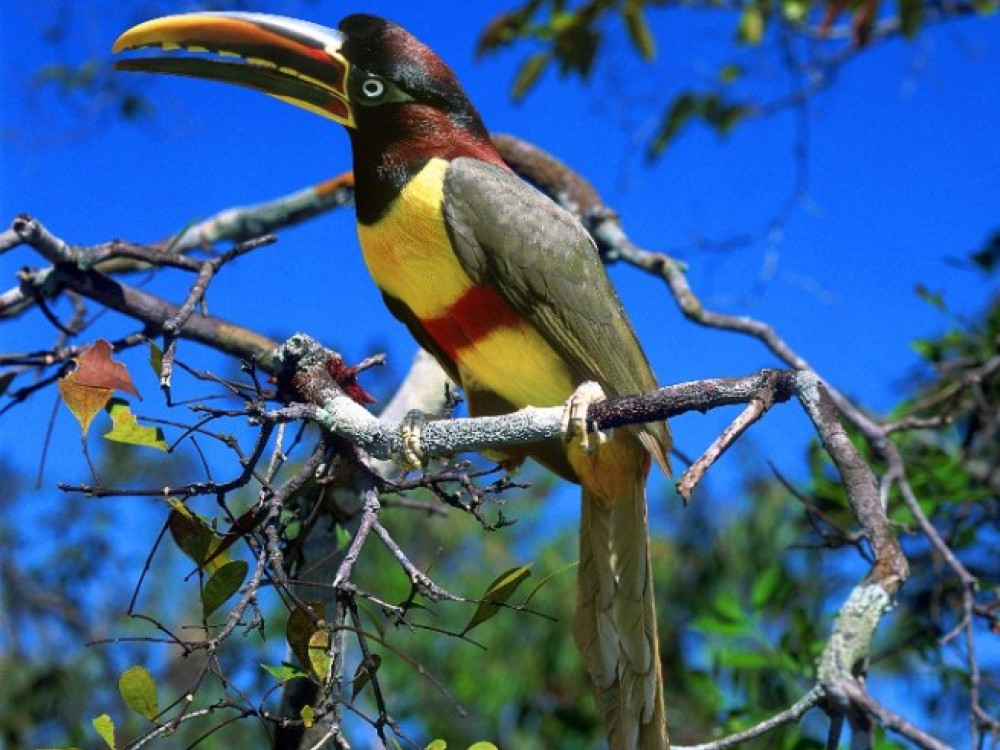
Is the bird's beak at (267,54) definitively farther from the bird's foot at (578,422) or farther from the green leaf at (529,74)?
the green leaf at (529,74)

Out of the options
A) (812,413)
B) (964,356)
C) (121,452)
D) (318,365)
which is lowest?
(812,413)

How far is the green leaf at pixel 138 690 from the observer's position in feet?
5.69

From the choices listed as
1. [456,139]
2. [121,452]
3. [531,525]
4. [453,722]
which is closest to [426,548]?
[531,525]

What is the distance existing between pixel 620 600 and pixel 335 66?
138cm

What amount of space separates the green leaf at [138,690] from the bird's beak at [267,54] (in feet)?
4.38

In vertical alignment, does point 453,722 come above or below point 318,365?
above

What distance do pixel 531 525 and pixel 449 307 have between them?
5.18m

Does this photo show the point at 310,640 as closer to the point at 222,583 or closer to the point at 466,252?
the point at 222,583

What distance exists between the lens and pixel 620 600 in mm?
2641

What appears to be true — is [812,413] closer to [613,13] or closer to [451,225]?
[451,225]

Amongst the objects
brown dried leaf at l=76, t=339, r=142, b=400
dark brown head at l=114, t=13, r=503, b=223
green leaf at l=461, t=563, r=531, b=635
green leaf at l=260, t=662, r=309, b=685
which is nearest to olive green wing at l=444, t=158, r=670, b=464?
dark brown head at l=114, t=13, r=503, b=223

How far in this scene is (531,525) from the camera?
7.57 m

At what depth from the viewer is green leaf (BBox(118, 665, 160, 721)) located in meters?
1.73

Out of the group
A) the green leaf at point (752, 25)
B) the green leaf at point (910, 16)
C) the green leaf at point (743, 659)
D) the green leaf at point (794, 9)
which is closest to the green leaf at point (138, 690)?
the green leaf at point (743, 659)
